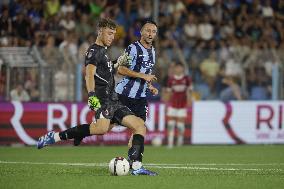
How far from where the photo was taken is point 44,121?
20453 millimetres

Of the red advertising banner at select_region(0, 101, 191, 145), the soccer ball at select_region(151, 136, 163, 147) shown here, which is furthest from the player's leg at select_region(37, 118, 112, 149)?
the soccer ball at select_region(151, 136, 163, 147)

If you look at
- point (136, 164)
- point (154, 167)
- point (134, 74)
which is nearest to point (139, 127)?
point (136, 164)

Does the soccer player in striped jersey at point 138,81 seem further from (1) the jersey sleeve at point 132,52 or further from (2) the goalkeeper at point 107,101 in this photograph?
(2) the goalkeeper at point 107,101

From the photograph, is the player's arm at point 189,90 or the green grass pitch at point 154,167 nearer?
the green grass pitch at point 154,167

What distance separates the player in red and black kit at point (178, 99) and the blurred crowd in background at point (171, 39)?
814 mm

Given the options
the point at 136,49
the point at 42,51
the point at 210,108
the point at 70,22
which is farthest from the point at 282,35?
the point at 136,49

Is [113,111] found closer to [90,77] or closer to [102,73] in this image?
[102,73]

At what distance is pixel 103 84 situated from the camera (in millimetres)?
12156

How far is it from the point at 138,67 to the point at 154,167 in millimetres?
1887

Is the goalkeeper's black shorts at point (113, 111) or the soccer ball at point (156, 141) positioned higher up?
the goalkeeper's black shorts at point (113, 111)

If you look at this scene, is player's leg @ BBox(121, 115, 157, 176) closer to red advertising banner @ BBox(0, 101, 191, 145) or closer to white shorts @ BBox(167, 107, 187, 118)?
red advertising banner @ BBox(0, 101, 191, 145)

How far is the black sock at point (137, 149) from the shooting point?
39.4 feet

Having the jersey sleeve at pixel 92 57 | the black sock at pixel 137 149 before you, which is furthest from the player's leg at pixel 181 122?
the jersey sleeve at pixel 92 57

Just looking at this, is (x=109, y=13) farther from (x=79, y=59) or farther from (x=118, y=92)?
(x=118, y=92)
